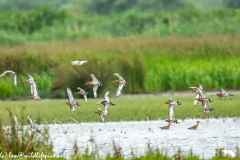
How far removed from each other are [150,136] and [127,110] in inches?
128

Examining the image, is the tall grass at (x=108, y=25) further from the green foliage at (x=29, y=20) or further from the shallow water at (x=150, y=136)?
the shallow water at (x=150, y=136)

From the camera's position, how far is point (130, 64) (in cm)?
2172

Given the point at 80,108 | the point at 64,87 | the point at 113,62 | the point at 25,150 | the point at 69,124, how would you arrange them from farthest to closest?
the point at 113,62, the point at 64,87, the point at 80,108, the point at 69,124, the point at 25,150

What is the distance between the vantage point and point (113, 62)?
21.7 m

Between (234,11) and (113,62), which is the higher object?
(234,11)

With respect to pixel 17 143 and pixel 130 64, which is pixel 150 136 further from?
pixel 130 64

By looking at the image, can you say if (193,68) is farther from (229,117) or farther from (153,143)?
(153,143)

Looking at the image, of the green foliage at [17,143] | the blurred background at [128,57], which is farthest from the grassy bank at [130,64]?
the green foliage at [17,143]

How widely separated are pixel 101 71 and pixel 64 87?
3.33ft

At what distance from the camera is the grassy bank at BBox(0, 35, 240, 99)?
20.5 m

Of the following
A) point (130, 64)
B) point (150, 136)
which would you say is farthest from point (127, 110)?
point (130, 64)

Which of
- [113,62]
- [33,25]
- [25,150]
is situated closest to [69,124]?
[25,150]

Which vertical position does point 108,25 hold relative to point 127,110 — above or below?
above

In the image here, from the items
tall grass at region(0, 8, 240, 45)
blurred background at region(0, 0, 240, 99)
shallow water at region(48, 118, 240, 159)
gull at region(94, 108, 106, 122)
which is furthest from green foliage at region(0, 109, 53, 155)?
tall grass at region(0, 8, 240, 45)
